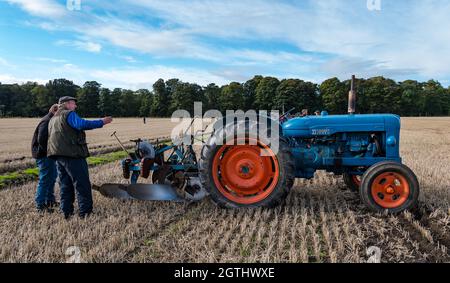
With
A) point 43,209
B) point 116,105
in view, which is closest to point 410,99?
point 116,105

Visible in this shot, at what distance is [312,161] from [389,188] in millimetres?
1195

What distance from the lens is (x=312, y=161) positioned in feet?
18.2

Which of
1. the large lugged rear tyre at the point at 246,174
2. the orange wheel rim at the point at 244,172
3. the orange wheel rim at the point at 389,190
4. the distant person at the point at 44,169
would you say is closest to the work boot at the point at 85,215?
the distant person at the point at 44,169

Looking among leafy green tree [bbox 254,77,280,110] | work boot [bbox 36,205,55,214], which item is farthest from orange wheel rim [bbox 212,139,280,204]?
leafy green tree [bbox 254,77,280,110]

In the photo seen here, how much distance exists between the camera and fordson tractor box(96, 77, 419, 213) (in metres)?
5.00

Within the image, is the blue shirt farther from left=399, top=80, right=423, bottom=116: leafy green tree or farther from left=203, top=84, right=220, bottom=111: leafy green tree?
left=399, top=80, right=423, bottom=116: leafy green tree

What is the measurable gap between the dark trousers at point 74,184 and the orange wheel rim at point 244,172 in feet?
6.20

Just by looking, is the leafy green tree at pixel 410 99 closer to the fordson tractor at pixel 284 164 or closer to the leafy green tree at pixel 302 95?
the leafy green tree at pixel 302 95

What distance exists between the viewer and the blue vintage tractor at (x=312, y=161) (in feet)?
16.4

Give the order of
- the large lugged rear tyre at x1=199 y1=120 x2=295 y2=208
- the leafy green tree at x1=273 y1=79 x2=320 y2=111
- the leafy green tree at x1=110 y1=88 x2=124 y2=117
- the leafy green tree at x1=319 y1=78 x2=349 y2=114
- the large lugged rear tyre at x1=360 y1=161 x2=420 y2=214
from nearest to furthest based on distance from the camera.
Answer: the large lugged rear tyre at x1=360 y1=161 x2=420 y2=214 < the large lugged rear tyre at x1=199 y1=120 x2=295 y2=208 < the leafy green tree at x1=273 y1=79 x2=320 y2=111 < the leafy green tree at x1=319 y1=78 x2=349 y2=114 < the leafy green tree at x1=110 y1=88 x2=124 y2=117

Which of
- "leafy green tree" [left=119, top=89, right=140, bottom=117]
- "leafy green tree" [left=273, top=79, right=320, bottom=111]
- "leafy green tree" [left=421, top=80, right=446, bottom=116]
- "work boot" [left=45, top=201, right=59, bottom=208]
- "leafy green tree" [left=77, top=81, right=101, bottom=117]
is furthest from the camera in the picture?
"leafy green tree" [left=421, top=80, right=446, bottom=116]

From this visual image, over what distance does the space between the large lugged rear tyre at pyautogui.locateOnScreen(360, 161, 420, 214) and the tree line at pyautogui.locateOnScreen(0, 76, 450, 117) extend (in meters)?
39.5
